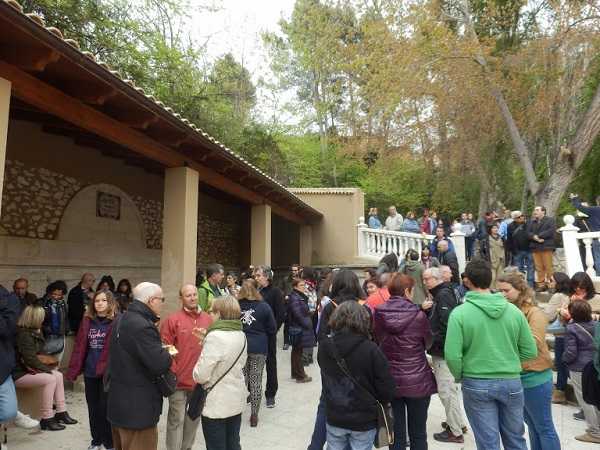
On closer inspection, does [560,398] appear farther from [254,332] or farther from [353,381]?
[353,381]

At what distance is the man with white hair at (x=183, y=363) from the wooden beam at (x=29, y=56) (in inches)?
85.5

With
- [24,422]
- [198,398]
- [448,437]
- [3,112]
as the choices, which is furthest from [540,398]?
[3,112]

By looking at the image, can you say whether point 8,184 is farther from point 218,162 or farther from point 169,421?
point 169,421

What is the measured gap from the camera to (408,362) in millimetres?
3188

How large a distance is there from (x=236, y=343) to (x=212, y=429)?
1.97ft

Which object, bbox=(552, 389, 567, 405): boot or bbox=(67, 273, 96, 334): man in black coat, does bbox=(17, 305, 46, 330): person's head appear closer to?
bbox=(67, 273, 96, 334): man in black coat

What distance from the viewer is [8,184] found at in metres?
6.27

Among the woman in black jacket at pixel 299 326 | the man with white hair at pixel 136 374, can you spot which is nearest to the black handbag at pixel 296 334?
the woman in black jacket at pixel 299 326

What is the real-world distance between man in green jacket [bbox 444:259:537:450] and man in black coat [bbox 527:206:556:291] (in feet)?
20.4

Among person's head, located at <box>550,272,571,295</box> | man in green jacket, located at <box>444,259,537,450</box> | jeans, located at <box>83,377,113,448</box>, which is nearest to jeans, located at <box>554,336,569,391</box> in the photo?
person's head, located at <box>550,272,571,295</box>

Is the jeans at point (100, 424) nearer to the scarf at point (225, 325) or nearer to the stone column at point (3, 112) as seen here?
the scarf at point (225, 325)

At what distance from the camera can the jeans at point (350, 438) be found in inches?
106

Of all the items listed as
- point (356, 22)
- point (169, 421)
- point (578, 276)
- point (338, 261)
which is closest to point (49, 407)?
point (169, 421)

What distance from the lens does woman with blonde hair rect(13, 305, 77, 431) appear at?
4.18m
